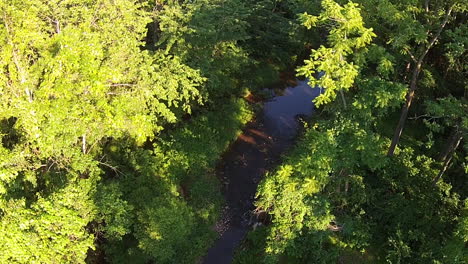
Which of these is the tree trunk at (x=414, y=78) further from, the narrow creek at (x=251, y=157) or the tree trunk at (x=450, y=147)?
the narrow creek at (x=251, y=157)

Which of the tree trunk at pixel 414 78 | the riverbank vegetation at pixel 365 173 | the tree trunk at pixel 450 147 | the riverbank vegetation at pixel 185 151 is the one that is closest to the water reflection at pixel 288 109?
the riverbank vegetation at pixel 185 151

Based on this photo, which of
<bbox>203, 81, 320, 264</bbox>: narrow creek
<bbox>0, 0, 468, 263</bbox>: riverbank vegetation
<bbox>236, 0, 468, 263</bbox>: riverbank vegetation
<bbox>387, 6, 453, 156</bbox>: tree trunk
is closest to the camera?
<bbox>0, 0, 468, 263</bbox>: riverbank vegetation

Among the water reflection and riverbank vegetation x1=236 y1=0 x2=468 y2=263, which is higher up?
riverbank vegetation x1=236 y1=0 x2=468 y2=263

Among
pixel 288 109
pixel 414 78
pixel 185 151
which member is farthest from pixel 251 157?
pixel 414 78

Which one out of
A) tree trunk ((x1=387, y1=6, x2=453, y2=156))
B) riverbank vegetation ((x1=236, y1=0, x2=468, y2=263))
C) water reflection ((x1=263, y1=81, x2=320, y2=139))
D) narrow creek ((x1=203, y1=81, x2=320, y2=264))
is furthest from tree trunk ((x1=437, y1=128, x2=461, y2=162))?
water reflection ((x1=263, y1=81, x2=320, y2=139))

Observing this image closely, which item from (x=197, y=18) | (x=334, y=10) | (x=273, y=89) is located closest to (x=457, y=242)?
(x=334, y=10)

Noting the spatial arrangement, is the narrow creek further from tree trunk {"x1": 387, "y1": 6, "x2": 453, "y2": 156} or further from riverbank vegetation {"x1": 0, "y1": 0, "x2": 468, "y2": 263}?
tree trunk {"x1": 387, "y1": 6, "x2": 453, "y2": 156}

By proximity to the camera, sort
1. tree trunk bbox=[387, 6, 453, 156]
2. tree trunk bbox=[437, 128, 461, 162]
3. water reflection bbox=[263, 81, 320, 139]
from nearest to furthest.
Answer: tree trunk bbox=[387, 6, 453, 156]
tree trunk bbox=[437, 128, 461, 162]
water reflection bbox=[263, 81, 320, 139]
